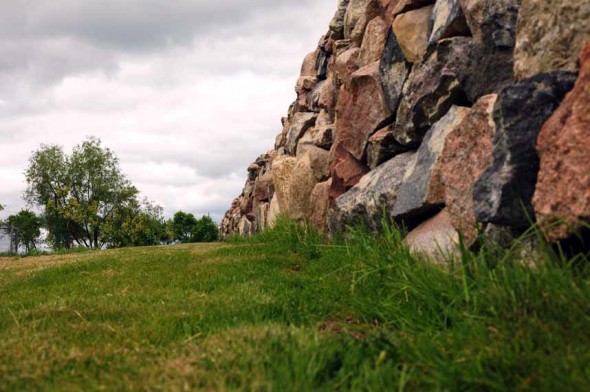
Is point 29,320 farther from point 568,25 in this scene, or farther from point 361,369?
point 568,25

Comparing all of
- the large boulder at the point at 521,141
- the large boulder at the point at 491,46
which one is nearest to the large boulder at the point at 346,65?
the large boulder at the point at 491,46

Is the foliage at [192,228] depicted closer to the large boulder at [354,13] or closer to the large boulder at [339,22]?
the large boulder at [339,22]

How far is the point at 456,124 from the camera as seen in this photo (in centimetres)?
556

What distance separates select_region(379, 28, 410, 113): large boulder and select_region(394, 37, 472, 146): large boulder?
374 mm

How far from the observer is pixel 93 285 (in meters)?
6.64

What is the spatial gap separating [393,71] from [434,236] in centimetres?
326

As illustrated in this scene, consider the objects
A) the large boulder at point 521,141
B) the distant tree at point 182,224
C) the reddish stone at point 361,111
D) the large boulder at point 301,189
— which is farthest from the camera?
the distant tree at point 182,224

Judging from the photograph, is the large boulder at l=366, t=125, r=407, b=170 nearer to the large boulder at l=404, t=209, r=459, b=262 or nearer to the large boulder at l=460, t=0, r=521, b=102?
the large boulder at l=404, t=209, r=459, b=262

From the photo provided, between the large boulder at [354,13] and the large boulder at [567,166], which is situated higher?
the large boulder at [354,13]

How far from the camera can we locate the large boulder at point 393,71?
731cm

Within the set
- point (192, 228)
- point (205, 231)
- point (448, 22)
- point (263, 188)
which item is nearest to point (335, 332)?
point (448, 22)

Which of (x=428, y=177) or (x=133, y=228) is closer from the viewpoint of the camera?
(x=428, y=177)

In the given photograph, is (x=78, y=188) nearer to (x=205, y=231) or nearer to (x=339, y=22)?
(x=205, y=231)

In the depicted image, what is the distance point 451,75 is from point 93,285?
4.92 meters
